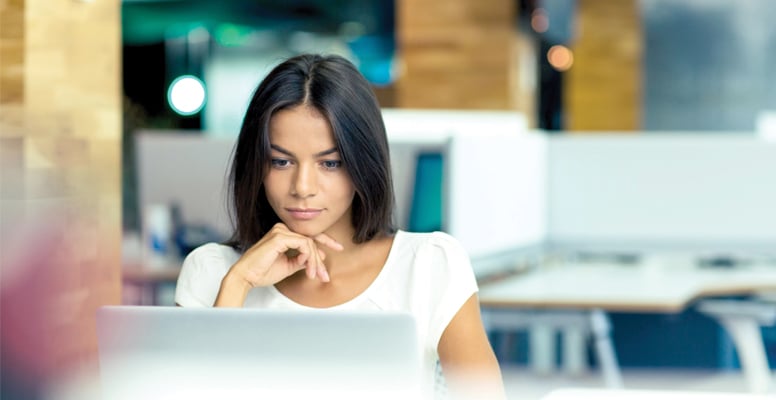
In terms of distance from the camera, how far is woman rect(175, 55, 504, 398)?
1.37 m

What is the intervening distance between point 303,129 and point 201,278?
29 cm

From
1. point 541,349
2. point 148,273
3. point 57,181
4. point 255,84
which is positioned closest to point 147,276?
point 148,273

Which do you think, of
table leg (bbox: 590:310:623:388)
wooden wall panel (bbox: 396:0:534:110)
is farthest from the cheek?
wooden wall panel (bbox: 396:0:534:110)

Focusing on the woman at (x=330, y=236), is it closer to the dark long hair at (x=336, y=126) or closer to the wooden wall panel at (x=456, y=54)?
the dark long hair at (x=336, y=126)

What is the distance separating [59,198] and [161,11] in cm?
1103

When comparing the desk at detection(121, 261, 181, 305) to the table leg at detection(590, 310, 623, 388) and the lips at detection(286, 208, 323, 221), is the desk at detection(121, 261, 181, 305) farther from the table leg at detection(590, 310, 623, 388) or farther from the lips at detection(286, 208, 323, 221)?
the lips at detection(286, 208, 323, 221)

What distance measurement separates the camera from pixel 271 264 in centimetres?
139

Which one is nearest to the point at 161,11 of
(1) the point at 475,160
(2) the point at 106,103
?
(1) the point at 475,160

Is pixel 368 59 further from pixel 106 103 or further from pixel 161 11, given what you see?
pixel 106 103

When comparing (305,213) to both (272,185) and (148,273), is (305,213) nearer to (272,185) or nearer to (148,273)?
(272,185)

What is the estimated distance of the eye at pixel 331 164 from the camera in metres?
1.37

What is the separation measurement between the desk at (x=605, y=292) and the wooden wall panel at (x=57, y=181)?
1.40 meters

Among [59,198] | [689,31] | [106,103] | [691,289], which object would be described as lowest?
[691,289]

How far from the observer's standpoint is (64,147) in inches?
65.5
